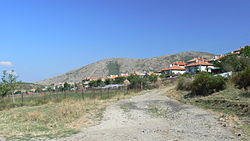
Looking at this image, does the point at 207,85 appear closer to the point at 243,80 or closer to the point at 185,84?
the point at 243,80

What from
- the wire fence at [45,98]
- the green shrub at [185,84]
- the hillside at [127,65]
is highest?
the hillside at [127,65]

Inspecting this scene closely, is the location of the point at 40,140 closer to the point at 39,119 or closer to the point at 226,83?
the point at 39,119

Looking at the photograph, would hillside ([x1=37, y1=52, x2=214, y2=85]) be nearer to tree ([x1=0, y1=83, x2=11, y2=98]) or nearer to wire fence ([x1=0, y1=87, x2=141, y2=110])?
wire fence ([x1=0, y1=87, x2=141, y2=110])

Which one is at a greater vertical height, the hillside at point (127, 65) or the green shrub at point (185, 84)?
the hillside at point (127, 65)

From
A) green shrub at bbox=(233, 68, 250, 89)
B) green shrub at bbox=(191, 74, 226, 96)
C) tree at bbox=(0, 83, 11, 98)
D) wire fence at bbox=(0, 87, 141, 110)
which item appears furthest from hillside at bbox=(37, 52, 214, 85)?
green shrub at bbox=(233, 68, 250, 89)

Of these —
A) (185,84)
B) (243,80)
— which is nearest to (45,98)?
(185,84)

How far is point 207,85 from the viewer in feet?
77.0

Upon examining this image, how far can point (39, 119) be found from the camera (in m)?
15.6

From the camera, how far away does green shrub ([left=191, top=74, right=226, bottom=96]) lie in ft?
74.9

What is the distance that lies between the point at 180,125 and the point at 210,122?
5.03 feet

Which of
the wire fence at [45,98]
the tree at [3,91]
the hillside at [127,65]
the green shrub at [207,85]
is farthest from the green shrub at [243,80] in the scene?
the hillside at [127,65]

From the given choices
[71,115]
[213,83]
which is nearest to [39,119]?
[71,115]

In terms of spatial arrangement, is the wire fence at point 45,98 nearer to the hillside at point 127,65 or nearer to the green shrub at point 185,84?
the green shrub at point 185,84

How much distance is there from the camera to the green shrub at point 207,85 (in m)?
22.8
